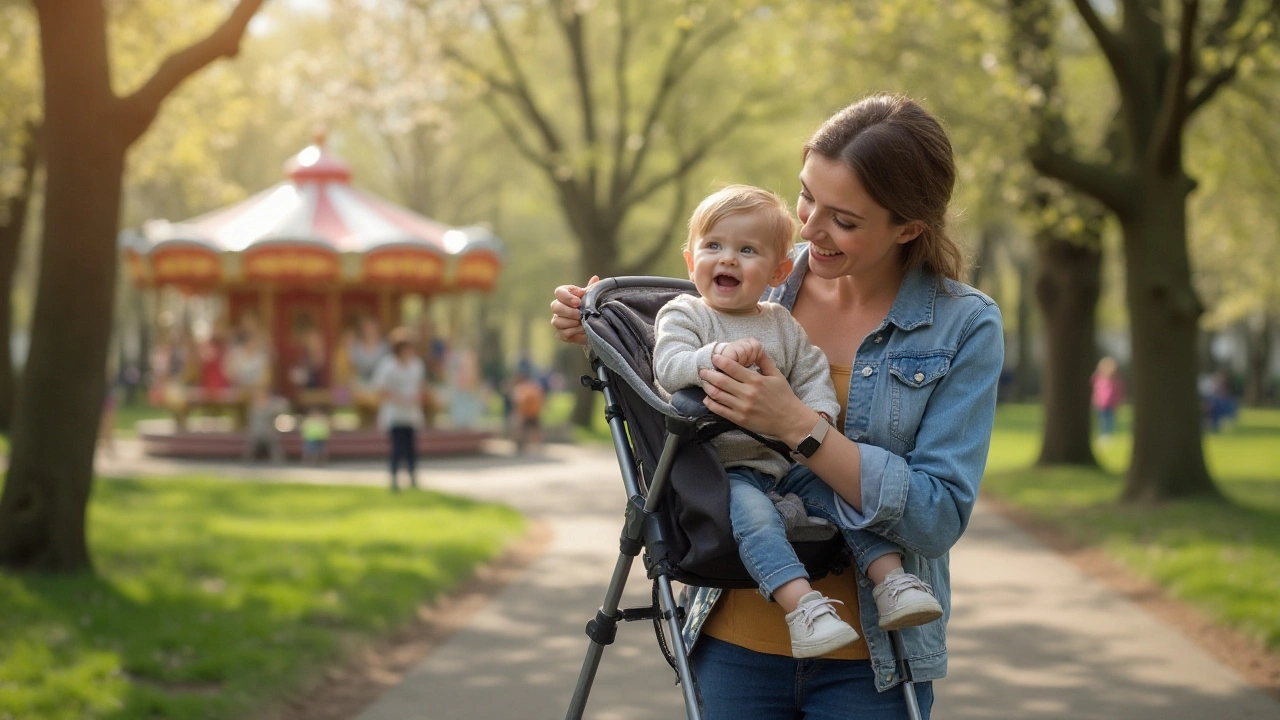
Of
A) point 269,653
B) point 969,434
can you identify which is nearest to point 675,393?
point 969,434

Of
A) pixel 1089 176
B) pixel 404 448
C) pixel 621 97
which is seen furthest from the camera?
pixel 621 97

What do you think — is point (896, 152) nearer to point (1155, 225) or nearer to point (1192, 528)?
point (1192, 528)

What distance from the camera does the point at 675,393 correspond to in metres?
2.89

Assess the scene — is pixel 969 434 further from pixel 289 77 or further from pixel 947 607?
pixel 289 77

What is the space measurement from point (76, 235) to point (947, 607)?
7.52m

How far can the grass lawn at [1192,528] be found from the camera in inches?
367

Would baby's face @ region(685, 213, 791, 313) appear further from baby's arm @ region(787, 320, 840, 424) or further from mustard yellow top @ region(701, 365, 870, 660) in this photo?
mustard yellow top @ region(701, 365, 870, 660)

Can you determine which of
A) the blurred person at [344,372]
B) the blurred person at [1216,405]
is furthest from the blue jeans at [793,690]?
the blurred person at [1216,405]

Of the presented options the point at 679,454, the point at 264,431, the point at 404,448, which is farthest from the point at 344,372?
the point at 679,454

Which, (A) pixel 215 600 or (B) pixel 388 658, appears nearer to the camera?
(B) pixel 388 658

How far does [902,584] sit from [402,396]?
14.0 m

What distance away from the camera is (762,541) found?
111 inches

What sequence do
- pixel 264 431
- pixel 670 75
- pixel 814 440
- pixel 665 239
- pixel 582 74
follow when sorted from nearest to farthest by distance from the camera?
pixel 814 440 < pixel 264 431 < pixel 670 75 < pixel 582 74 < pixel 665 239

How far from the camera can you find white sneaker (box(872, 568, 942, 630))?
2.78 m
